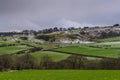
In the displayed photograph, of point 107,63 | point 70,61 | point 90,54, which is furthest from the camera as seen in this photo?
point 90,54

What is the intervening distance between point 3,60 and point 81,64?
112 feet

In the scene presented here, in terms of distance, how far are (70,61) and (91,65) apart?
13100 mm

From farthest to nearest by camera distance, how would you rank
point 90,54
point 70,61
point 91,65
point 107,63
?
point 90,54 → point 70,61 → point 91,65 → point 107,63

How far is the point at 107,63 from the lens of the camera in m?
110
